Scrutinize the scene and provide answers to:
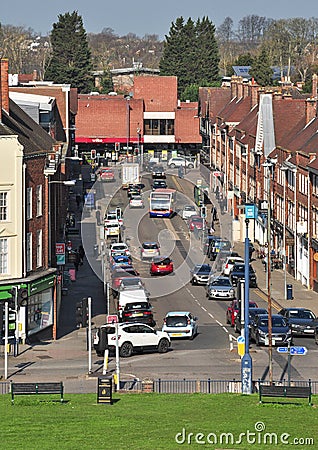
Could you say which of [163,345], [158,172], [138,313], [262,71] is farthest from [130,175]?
[163,345]

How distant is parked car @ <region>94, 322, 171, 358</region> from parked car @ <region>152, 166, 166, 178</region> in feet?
277

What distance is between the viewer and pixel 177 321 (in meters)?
52.3

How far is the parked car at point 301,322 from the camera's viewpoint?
171 ft

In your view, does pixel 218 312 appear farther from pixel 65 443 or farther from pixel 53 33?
pixel 53 33

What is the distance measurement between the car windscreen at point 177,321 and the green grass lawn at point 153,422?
625 inches

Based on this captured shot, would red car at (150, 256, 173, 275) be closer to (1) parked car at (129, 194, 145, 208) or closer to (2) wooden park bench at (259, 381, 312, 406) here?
(1) parked car at (129, 194, 145, 208)

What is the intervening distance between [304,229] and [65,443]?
45.3m

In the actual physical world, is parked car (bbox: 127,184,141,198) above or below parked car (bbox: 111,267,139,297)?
above

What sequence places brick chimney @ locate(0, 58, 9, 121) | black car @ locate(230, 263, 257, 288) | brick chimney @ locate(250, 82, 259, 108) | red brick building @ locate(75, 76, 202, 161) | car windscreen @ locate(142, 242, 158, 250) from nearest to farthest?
brick chimney @ locate(0, 58, 9, 121), black car @ locate(230, 263, 257, 288), car windscreen @ locate(142, 242, 158, 250), brick chimney @ locate(250, 82, 259, 108), red brick building @ locate(75, 76, 202, 161)

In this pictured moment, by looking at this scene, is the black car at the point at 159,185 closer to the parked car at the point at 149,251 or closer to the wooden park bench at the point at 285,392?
the parked car at the point at 149,251

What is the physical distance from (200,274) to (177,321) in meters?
20.1

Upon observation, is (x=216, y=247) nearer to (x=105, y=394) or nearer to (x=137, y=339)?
(x=137, y=339)

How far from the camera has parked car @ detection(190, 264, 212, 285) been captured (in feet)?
237

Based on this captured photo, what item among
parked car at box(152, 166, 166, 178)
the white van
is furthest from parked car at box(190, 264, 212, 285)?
parked car at box(152, 166, 166, 178)
